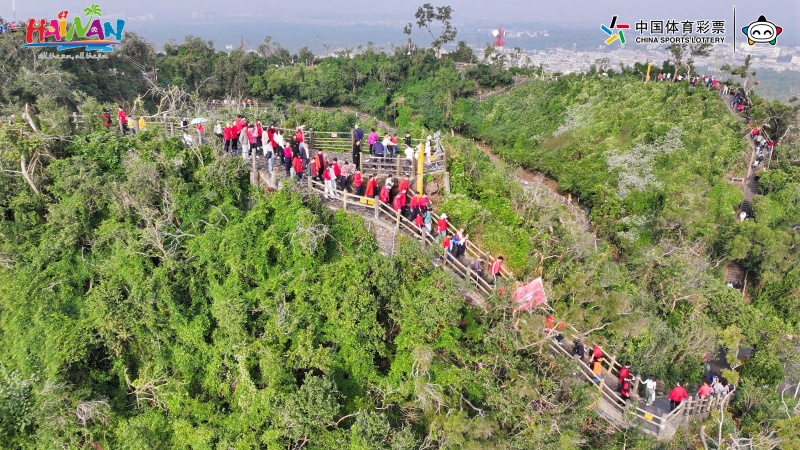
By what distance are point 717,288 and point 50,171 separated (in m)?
24.8

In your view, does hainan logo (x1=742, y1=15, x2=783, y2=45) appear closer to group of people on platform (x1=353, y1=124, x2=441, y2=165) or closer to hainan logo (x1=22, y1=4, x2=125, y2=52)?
group of people on platform (x1=353, y1=124, x2=441, y2=165)

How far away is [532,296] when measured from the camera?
12562 mm

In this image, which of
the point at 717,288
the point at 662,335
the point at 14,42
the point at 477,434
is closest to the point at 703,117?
the point at 717,288

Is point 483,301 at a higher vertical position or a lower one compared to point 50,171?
lower

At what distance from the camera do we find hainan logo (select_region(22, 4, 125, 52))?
94.1 feet

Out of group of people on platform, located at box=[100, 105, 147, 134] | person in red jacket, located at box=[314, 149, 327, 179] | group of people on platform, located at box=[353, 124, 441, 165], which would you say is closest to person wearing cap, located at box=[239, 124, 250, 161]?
person in red jacket, located at box=[314, 149, 327, 179]

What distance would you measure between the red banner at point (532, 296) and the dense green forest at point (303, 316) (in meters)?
0.35

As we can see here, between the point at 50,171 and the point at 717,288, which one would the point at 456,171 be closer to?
the point at 717,288

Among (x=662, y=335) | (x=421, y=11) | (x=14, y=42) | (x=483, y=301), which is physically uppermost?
(x=421, y=11)

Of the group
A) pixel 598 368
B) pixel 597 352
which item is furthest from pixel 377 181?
pixel 598 368

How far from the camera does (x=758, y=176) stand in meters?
26.6

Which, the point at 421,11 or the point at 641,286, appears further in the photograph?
the point at 421,11

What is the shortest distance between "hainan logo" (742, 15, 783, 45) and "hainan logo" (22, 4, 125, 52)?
3747 cm

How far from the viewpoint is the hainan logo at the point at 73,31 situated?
28.7m
